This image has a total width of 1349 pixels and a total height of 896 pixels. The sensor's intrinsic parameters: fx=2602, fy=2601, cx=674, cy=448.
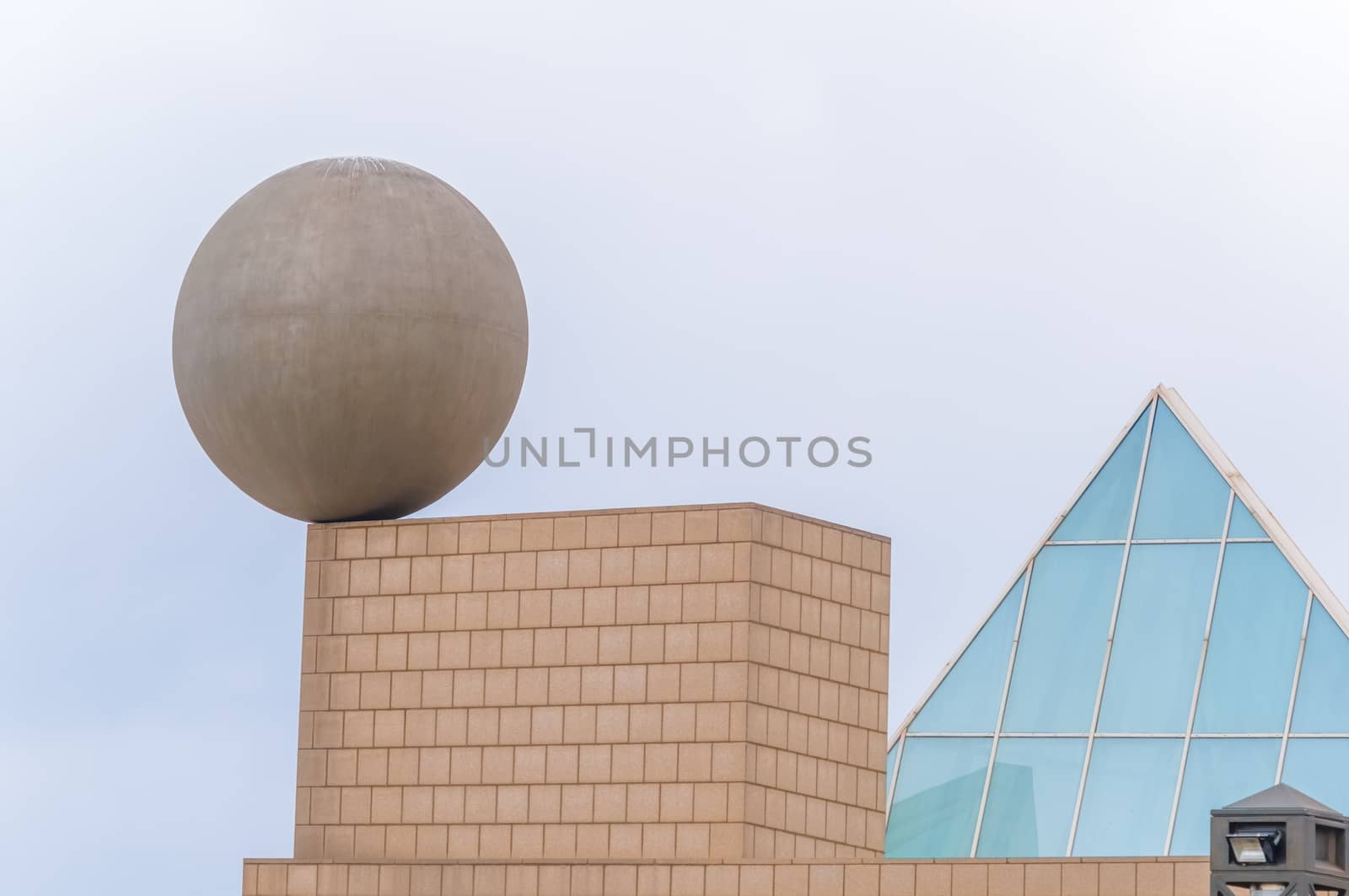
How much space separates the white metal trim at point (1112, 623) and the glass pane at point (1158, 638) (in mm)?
68

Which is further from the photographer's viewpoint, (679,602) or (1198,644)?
(1198,644)

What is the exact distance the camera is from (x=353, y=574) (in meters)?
29.9

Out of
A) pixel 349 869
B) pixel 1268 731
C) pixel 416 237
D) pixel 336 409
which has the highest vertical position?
pixel 416 237

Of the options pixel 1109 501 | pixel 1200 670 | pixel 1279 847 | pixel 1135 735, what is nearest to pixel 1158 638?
pixel 1200 670

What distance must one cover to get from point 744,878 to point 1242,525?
12.2 m

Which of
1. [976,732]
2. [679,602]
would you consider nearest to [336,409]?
[679,602]

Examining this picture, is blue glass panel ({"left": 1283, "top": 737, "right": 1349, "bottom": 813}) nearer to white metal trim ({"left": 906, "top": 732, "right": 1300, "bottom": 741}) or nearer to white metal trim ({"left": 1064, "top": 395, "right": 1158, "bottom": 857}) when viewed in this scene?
white metal trim ({"left": 906, "top": 732, "right": 1300, "bottom": 741})

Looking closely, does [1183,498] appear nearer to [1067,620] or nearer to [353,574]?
[1067,620]

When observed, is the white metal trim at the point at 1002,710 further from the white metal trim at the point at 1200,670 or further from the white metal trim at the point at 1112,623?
the white metal trim at the point at 1200,670

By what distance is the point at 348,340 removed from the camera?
96.3 ft

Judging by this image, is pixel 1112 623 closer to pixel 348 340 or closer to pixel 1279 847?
pixel 348 340

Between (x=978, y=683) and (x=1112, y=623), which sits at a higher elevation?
(x=1112, y=623)

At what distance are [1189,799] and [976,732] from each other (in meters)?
3.47

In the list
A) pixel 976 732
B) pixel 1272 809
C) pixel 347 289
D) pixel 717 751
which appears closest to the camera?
pixel 1272 809
